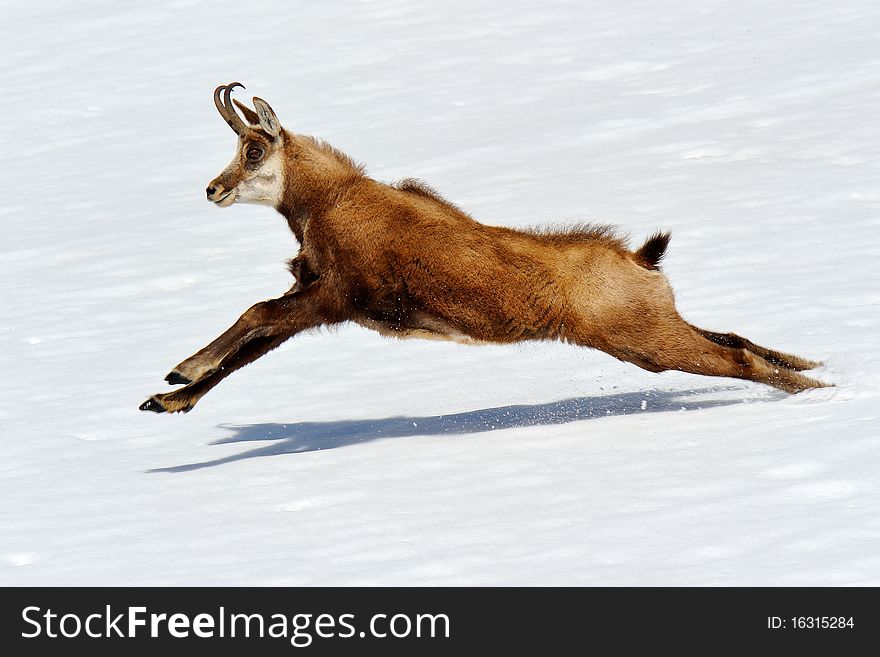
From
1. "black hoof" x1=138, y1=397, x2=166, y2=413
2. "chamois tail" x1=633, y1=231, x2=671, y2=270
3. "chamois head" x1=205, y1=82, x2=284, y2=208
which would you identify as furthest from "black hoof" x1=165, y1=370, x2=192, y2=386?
"chamois tail" x1=633, y1=231, x2=671, y2=270

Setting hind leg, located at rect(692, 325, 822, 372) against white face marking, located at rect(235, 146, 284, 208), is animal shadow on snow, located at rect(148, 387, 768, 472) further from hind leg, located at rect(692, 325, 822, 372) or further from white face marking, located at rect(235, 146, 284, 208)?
white face marking, located at rect(235, 146, 284, 208)

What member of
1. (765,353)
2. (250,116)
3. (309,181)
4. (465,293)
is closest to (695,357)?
(765,353)

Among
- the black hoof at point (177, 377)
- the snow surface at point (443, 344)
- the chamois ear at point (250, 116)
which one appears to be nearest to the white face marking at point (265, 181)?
the chamois ear at point (250, 116)

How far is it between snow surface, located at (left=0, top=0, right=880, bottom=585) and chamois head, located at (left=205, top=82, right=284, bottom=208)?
1497 mm

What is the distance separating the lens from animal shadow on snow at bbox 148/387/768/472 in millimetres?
7816

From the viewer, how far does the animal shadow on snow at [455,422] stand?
7816 millimetres

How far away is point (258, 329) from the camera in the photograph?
7.84 metres

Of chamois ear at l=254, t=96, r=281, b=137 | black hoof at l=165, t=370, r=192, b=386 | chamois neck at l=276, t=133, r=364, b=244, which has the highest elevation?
chamois ear at l=254, t=96, r=281, b=137

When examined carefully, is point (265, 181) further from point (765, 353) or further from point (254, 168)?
point (765, 353)

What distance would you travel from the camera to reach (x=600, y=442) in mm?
7094

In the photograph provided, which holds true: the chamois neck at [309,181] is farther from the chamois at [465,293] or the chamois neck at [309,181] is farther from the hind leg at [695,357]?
the hind leg at [695,357]

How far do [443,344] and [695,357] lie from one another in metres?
2.82

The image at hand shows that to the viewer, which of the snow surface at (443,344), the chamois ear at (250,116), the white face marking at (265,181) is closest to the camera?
the snow surface at (443,344)

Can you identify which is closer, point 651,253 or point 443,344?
point 651,253
